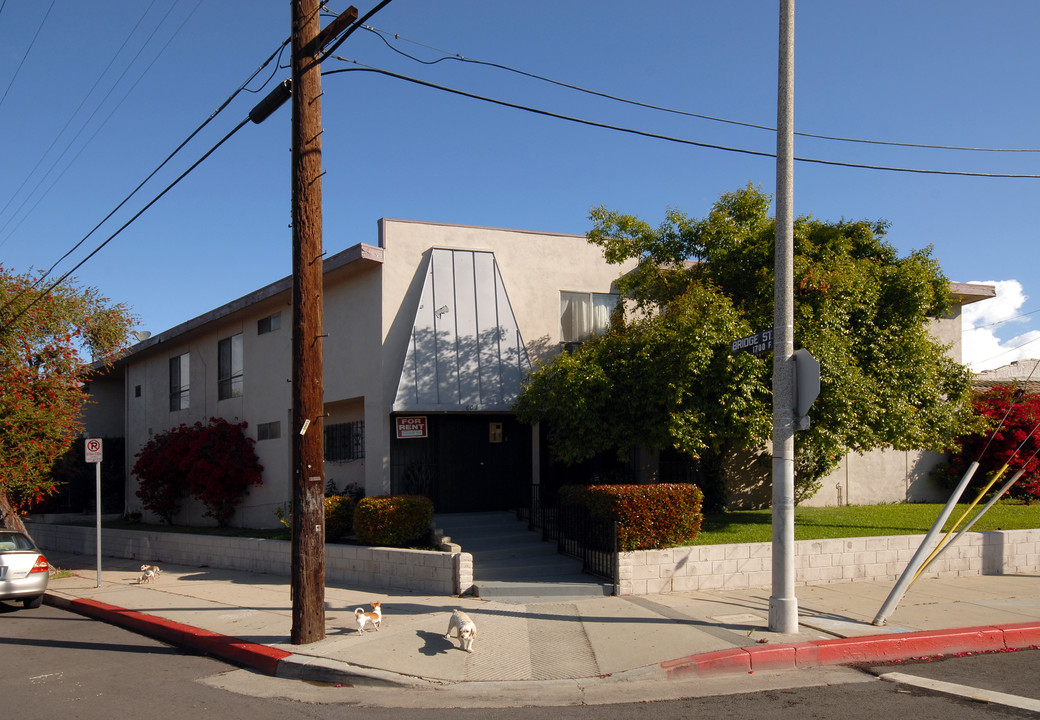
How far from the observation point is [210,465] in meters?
19.0

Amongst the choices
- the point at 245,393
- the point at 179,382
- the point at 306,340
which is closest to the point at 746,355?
the point at 306,340

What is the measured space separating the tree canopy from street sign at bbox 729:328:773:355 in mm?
1762

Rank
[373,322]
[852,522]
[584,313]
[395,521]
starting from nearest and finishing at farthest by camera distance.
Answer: [395,521] < [852,522] < [373,322] < [584,313]

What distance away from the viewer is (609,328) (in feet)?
52.8

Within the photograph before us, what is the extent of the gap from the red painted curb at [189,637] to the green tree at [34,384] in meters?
4.47

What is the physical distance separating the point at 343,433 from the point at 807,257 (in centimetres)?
971

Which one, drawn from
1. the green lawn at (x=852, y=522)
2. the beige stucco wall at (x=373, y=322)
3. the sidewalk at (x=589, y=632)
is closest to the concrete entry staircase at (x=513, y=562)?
the sidewalk at (x=589, y=632)

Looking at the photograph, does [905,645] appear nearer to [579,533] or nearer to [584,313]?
[579,533]

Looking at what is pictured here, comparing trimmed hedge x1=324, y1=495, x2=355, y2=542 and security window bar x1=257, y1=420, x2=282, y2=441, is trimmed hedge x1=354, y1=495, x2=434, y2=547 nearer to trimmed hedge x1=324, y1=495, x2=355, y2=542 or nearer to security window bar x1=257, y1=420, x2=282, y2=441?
trimmed hedge x1=324, y1=495, x2=355, y2=542

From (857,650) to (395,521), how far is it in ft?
22.9

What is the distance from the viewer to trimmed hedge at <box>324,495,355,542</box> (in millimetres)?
13891

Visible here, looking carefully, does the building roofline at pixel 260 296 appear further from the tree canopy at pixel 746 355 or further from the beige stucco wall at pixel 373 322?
the tree canopy at pixel 746 355

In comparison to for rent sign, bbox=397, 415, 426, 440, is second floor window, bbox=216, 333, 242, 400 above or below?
above

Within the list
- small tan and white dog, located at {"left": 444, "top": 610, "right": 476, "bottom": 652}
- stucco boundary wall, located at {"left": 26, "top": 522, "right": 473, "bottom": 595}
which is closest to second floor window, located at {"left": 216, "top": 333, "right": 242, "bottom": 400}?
stucco boundary wall, located at {"left": 26, "top": 522, "right": 473, "bottom": 595}
